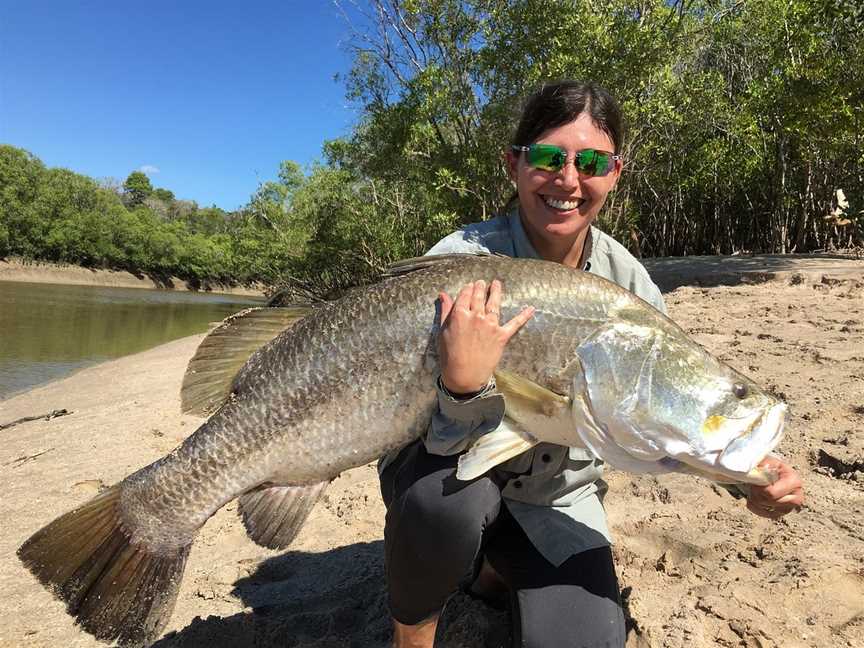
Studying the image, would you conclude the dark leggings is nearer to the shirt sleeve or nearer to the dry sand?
the shirt sleeve

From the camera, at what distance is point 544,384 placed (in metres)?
1.88

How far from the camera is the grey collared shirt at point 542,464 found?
1817 mm

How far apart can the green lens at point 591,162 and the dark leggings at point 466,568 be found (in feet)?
4.06

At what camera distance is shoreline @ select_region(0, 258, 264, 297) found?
49594 millimetres

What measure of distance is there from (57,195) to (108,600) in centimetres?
6762

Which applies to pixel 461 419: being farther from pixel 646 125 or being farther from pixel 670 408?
pixel 646 125

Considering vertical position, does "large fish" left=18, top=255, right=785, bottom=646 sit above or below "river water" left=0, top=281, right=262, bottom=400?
above

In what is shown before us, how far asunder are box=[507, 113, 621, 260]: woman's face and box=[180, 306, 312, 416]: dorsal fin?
1.00 m

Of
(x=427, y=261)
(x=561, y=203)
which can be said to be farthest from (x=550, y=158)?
(x=427, y=261)

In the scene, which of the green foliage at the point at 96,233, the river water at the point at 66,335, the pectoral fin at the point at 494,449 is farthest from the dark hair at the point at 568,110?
the green foliage at the point at 96,233

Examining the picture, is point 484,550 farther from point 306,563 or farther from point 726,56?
point 726,56

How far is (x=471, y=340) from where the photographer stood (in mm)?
1751

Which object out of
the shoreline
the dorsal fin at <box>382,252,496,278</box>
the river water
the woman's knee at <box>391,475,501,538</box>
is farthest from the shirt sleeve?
the shoreline

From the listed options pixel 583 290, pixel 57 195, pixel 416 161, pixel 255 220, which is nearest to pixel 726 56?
pixel 416 161
